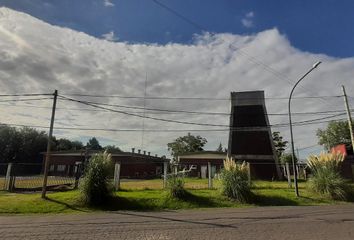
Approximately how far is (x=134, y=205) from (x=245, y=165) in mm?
6666

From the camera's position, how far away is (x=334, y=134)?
72750 millimetres

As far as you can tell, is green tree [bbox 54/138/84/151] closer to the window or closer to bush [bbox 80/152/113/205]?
the window

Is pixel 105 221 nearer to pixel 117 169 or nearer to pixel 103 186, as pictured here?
pixel 103 186

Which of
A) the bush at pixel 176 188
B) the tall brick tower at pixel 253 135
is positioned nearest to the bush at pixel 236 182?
the bush at pixel 176 188

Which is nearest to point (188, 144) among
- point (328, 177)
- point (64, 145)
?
point (64, 145)

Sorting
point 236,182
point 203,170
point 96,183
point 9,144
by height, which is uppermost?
point 9,144

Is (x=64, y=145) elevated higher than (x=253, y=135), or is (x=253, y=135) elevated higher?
(x=64, y=145)

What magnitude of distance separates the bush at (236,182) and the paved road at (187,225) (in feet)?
8.81

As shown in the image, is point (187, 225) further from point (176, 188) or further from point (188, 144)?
point (188, 144)

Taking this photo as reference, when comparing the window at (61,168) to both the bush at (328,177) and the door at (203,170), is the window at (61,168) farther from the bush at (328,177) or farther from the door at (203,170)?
the bush at (328,177)

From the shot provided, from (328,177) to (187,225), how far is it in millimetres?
11027

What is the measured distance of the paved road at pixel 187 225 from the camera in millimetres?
9547

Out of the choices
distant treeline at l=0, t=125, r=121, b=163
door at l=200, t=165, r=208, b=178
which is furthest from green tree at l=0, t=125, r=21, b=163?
door at l=200, t=165, r=208, b=178

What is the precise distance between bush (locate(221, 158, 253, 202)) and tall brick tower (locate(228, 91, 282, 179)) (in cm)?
2262
